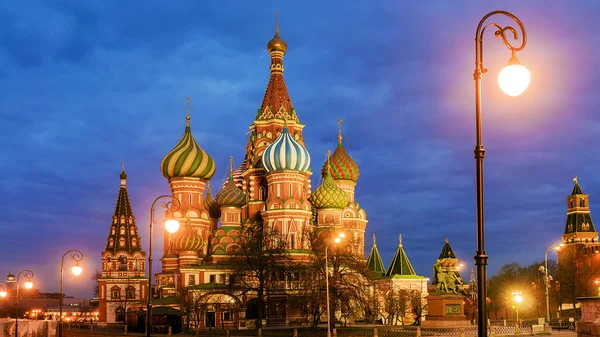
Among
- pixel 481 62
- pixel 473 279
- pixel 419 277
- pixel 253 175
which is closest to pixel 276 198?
pixel 253 175

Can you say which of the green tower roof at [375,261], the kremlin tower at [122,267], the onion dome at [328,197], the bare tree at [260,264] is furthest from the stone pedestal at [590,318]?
the kremlin tower at [122,267]

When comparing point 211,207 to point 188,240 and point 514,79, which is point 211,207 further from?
point 514,79

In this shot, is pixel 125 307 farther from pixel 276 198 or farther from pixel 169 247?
pixel 276 198

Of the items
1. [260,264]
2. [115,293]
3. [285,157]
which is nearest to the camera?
[260,264]

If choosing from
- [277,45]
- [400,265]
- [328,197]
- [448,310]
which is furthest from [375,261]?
[448,310]

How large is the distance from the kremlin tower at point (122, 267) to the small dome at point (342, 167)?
2613 cm

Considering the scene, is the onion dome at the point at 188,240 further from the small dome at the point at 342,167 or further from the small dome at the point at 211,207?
the small dome at the point at 342,167

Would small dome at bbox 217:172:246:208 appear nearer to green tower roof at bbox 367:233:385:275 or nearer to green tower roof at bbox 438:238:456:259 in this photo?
green tower roof at bbox 367:233:385:275

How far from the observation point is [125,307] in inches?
3516

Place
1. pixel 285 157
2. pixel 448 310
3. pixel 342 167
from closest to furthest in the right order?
pixel 448 310
pixel 285 157
pixel 342 167

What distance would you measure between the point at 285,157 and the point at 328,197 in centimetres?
773

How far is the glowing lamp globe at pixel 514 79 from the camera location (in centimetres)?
1073

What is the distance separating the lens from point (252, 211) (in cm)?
7775

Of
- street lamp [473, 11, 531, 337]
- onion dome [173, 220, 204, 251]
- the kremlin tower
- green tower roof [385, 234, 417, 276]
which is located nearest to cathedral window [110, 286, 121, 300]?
the kremlin tower
